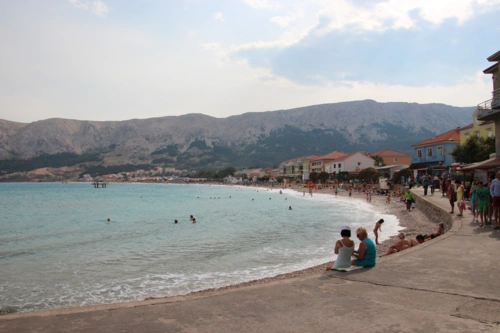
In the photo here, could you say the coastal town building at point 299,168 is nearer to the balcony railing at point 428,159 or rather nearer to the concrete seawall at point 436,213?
the balcony railing at point 428,159

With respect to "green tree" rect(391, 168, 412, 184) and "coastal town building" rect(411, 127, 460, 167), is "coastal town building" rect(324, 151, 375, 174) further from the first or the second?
"coastal town building" rect(411, 127, 460, 167)

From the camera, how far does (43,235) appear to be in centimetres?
2323

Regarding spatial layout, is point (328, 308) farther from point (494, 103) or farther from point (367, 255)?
point (494, 103)

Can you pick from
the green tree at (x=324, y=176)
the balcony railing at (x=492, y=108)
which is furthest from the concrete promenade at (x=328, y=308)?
the green tree at (x=324, y=176)

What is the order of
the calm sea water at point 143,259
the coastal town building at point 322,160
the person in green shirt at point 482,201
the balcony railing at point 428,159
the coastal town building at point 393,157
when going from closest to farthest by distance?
the calm sea water at point 143,259
the person in green shirt at point 482,201
the balcony railing at point 428,159
the coastal town building at point 393,157
the coastal town building at point 322,160

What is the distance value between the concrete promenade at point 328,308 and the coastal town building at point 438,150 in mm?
48264

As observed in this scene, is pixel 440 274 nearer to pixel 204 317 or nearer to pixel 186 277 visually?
pixel 204 317

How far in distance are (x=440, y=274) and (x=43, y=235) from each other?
903 inches

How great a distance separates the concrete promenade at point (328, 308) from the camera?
4.38 m

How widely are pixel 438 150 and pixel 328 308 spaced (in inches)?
2111

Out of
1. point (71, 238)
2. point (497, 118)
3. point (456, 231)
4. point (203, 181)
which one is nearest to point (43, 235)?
point (71, 238)

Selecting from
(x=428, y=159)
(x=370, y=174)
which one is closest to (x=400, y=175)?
(x=428, y=159)

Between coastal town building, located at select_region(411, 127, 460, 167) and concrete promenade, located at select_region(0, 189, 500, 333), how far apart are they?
48.3m

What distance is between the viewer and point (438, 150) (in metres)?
52.5
